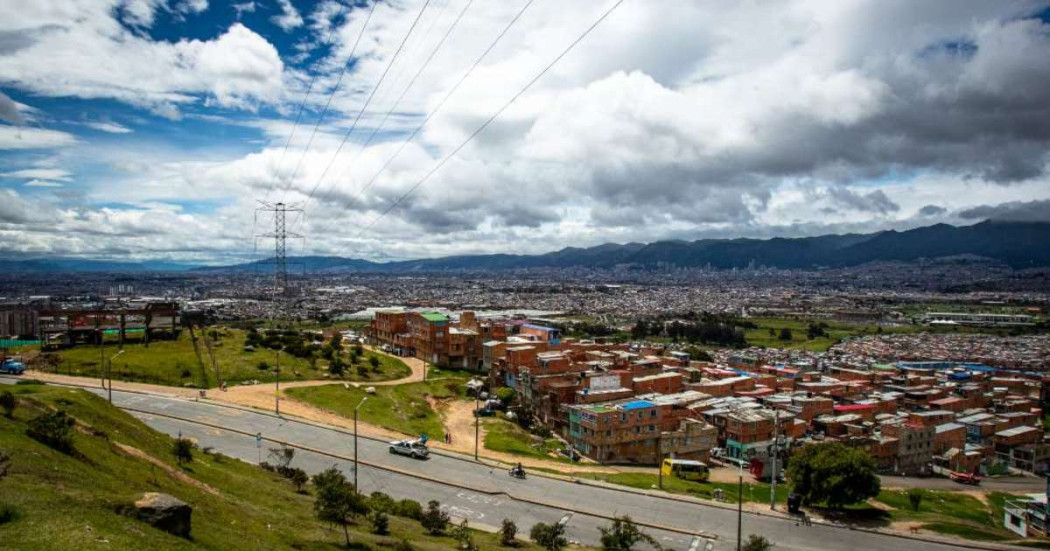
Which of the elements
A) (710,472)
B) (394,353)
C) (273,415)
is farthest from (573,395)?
(394,353)

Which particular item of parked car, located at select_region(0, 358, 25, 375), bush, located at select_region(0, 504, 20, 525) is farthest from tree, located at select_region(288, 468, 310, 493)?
parked car, located at select_region(0, 358, 25, 375)

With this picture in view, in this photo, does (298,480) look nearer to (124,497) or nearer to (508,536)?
(508,536)

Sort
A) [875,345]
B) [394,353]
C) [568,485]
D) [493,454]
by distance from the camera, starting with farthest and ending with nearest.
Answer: [875,345]
[394,353]
[493,454]
[568,485]

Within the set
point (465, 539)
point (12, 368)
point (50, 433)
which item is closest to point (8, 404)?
point (50, 433)

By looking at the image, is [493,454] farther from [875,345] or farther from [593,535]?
[875,345]

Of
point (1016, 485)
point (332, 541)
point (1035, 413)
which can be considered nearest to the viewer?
point (332, 541)

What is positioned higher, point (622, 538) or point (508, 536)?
point (508, 536)
